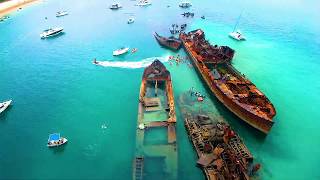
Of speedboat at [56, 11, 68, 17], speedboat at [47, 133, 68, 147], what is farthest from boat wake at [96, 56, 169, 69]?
speedboat at [56, 11, 68, 17]

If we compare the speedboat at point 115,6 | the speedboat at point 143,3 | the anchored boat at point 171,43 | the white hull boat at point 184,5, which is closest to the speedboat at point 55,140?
the anchored boat at point 171,43

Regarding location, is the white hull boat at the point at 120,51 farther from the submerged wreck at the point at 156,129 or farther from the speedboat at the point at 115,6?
the speedboat at the point at 115,6

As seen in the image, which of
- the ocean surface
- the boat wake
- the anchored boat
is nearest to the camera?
the ocean surface

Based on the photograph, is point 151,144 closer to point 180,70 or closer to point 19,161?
point 19,161

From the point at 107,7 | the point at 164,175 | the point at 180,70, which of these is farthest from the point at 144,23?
the point at 164,175

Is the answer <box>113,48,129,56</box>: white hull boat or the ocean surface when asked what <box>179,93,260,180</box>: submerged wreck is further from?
<box>113,48,129,56</box>: white hull boat

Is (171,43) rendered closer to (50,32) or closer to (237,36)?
(237,36)

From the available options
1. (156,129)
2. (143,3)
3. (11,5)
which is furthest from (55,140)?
(11,5)
